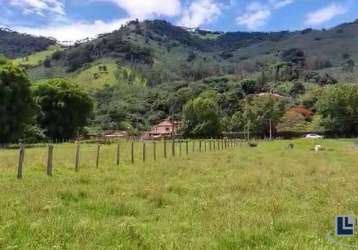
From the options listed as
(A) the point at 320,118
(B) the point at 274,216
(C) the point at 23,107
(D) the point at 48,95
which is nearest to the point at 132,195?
(B) the point at 274,216

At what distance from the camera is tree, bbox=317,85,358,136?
145875mm

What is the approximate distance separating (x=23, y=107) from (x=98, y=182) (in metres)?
59.6

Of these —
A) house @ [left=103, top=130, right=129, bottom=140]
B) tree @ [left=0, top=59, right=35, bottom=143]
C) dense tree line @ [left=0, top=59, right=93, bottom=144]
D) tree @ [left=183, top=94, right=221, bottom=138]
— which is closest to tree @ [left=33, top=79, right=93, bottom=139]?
dense tree line @ [left=0, top=59, right=93, bottom=144]

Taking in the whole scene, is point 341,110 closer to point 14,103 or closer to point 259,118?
point 259,118

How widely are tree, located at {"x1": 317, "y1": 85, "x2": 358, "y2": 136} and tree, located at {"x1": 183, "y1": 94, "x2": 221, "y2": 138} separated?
99.4ft

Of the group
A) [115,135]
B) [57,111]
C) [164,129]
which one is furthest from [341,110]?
[57,111]

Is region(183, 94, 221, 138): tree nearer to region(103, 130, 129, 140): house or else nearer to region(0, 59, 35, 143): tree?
region(103, 130, 129, 140): house

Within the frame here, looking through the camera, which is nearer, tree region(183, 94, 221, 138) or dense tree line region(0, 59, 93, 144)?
dense tree line region(0, 59, 93, 144)

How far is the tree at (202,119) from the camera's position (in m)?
146

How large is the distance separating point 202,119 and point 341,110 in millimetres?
37964

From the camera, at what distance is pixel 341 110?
148 m

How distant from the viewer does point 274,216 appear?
40.0 ft

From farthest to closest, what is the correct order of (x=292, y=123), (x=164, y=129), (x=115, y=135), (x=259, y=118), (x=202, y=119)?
(x=164, y=129)
(x=292, y=123)
(x=259, y=118)
(x=115, y=135)
(x=202, y=119)

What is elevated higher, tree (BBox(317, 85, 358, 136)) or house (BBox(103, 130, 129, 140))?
tree (BBox(317, 85, 358, 136))
